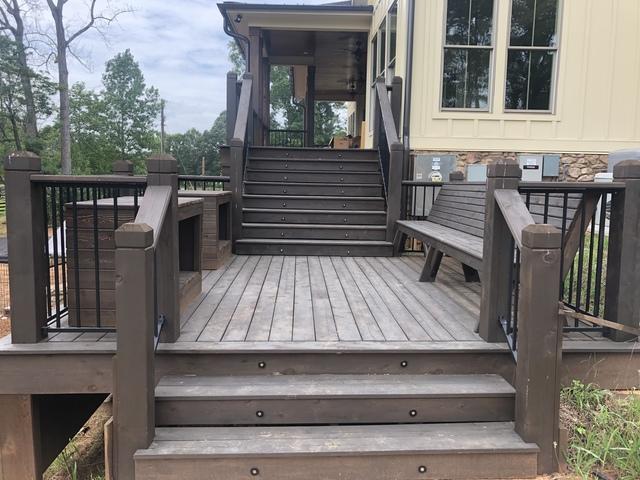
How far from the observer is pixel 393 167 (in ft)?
18.2

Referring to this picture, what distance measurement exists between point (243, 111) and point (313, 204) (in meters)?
1.35

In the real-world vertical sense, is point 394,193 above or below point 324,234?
above

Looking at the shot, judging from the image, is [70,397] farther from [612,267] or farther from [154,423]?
[612,267]

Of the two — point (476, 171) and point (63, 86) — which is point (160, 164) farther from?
point (63, 86)

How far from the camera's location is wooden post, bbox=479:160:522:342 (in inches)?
102

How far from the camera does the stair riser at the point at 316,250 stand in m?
5.45

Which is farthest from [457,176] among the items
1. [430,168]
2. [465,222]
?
[465,222]

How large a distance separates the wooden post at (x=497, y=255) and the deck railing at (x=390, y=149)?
9.52 feet

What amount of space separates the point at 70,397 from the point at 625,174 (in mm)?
3330

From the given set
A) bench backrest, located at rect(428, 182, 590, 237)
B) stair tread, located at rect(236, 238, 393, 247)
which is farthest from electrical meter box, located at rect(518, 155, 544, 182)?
stair tread, located at rect(236, 238, 393, 247)

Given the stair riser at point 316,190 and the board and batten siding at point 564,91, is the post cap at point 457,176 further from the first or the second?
the board and batten siding at point 564,91

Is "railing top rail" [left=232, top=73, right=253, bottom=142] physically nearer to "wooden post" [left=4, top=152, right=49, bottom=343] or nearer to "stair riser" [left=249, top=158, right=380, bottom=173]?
"stair riser" [left=249, top=158, right=380, bottom=173]

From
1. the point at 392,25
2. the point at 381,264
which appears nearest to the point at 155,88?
the point at 392,25

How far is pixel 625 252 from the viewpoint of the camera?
2.67 metres
